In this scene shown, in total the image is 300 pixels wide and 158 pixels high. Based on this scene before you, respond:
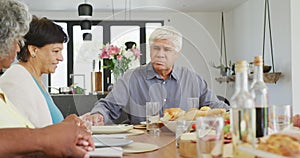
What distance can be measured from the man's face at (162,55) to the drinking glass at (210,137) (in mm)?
1336

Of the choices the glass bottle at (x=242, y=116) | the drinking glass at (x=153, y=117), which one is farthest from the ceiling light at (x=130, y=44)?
the glass bottle at (x=242, y=116)

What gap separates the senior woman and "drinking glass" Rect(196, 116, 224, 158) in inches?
45.5

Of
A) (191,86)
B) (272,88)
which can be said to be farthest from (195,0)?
(191,86)

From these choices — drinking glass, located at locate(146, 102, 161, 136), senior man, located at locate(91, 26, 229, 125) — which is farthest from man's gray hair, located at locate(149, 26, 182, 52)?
drinking glass, located at locate(146, 102, 161, 136)

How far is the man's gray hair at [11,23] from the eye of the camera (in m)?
1.37

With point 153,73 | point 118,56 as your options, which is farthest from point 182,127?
point 118,56

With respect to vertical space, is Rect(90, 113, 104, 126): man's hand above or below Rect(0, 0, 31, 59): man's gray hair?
below

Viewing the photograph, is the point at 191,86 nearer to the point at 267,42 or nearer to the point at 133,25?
the point at 133,25

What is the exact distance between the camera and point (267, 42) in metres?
6.32

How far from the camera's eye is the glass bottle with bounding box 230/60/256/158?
0.79m

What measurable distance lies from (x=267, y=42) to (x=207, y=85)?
4.16 meters

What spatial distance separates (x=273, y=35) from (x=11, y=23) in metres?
5.20

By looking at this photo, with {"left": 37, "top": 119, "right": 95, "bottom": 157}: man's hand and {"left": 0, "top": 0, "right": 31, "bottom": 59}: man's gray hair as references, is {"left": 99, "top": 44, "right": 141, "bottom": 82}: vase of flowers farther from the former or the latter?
{"left": 37, "top": 119, "right": 95, "bottom": 157}: man's hand

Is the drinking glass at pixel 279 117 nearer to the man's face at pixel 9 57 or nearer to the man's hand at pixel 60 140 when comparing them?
the man's hand at pixel 60 140
